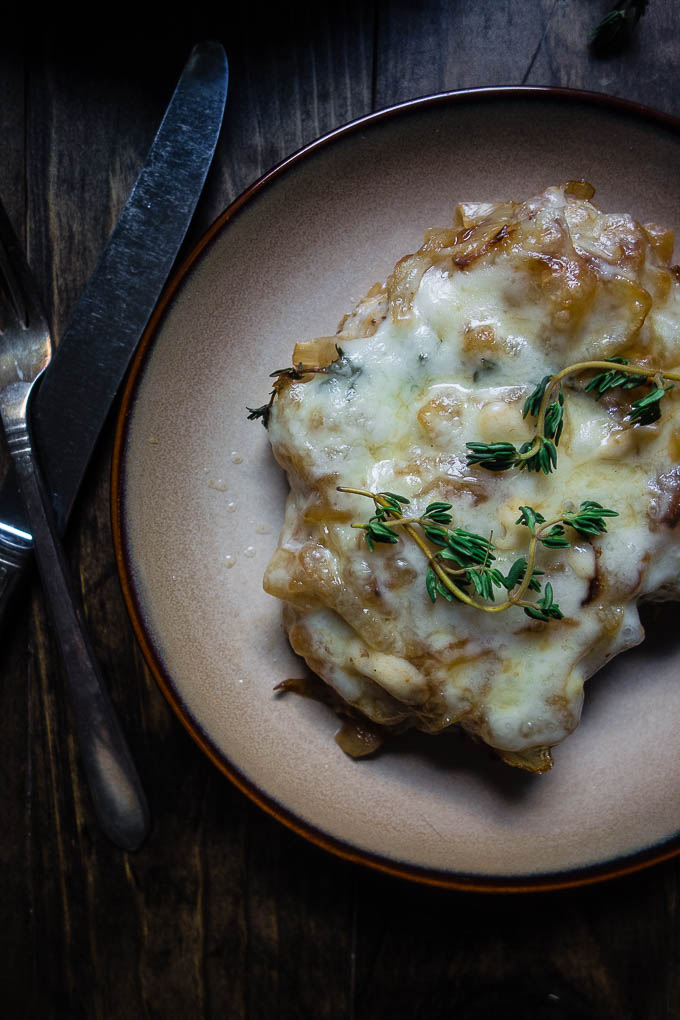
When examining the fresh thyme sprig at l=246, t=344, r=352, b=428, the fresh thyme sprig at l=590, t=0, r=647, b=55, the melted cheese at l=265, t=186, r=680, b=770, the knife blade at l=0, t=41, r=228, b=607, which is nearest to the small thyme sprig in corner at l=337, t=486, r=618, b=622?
the melted cheese at l=265, t=186, r=680, b=770

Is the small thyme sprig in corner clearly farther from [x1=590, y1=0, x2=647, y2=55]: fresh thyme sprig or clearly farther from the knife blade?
[x1=590, y1=0, x2=647, y2=55]: fresh thyme sprig

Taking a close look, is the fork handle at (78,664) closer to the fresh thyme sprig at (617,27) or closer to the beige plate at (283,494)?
the beige plate at (283,494)

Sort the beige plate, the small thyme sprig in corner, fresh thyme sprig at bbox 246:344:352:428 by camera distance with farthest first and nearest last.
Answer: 1. the beige plate
2. fresh thyme sprig at bbox 246:344:352:428
3. the small thyme sprig in corner

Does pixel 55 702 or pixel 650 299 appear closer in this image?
pixel 650 299

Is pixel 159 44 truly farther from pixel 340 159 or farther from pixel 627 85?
pixel 627 85

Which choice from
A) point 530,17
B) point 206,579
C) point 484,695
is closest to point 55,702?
point 206,579

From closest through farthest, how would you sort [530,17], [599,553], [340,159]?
1. [599,553]
2. [340,159]
3. [530,17]
